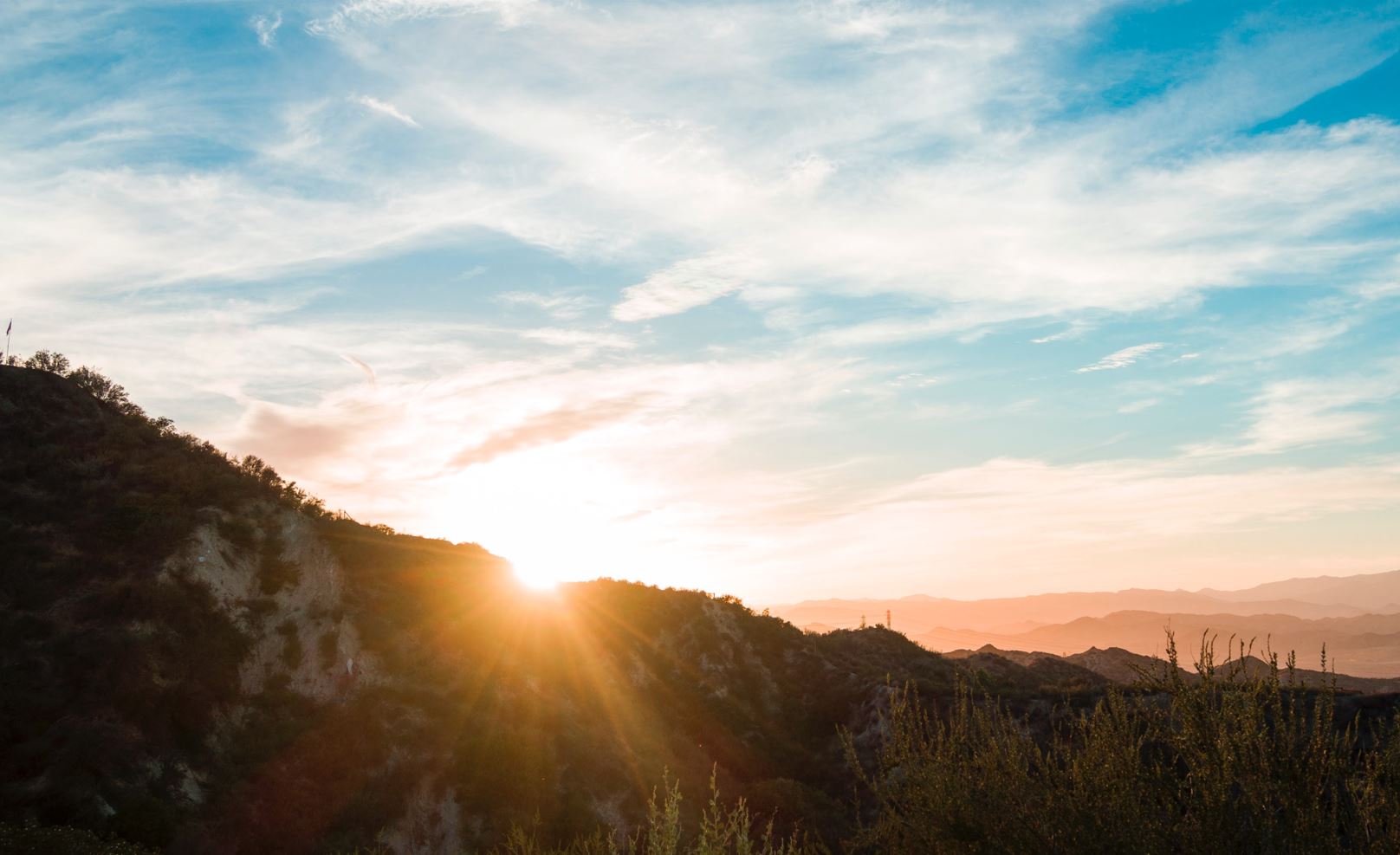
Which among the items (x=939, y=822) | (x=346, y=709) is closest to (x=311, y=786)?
(x=346, y=709)

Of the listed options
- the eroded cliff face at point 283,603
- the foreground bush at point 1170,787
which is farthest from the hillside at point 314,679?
the foreground bush at point 1170,787

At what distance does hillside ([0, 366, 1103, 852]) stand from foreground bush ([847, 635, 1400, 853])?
1665 cm

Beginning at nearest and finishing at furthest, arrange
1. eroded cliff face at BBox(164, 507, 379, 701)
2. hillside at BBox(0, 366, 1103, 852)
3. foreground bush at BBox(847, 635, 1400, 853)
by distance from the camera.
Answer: foreground bush at BBox(847, 635, 1400, 853)
hillside at BBox(0, 366, 1103, 852)
eroded cliff face at BBox(164, 507, 379, 701)

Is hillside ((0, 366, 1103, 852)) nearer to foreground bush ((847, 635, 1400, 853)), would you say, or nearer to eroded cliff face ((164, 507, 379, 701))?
eroded cliff face ((164, 507, 379, 701))

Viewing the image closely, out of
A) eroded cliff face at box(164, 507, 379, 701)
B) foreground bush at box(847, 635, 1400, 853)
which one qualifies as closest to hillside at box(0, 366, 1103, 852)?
eroded cliff face at box(164, 507, 379, 701)

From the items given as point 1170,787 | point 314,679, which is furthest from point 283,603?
point 1170,787

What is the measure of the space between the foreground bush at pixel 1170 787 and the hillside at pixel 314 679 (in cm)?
1665

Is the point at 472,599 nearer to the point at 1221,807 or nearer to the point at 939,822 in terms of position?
the point at 939,822

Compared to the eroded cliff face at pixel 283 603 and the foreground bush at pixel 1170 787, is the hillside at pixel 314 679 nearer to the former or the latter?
the eroded cliff face at pixel 283 603

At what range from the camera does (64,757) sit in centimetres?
2255

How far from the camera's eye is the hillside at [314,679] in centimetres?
2430

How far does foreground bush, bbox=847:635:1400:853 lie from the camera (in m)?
8.00

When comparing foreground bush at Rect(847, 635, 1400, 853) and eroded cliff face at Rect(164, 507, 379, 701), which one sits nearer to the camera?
foreground bush at Rect(847, 635, 1400, 853)

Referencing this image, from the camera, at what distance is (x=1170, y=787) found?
902 cm
